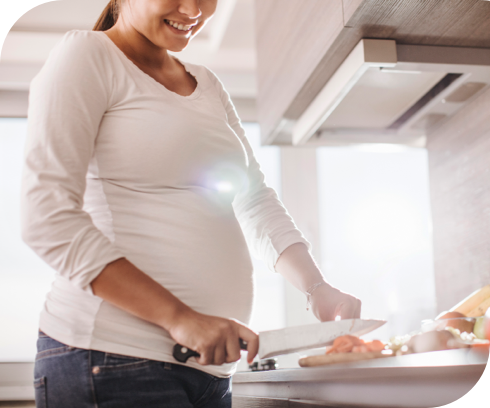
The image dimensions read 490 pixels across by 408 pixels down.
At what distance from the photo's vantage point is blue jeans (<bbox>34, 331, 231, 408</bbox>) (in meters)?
0.56

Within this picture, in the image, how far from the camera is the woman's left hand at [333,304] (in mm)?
789

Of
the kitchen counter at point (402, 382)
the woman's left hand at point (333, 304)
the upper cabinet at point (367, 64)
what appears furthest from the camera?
the upper cabinet at point (367, 64)

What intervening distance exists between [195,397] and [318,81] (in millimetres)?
865

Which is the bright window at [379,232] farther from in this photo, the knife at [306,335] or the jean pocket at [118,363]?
the jean pocket at [118,363]

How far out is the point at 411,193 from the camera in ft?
8.70

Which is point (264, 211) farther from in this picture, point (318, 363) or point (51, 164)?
point (51, 164)

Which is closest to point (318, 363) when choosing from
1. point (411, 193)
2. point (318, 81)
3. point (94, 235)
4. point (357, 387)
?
point (357, 387)

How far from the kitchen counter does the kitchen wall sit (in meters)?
0.75

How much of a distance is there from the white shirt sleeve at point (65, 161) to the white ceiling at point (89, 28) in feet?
5.77

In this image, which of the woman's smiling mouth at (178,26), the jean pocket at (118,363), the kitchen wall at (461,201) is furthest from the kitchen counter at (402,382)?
the kitchen wall at (461,201)

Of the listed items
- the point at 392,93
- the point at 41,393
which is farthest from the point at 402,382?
the point at 392,93

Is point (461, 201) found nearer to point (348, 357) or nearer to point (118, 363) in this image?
point (348, 357)

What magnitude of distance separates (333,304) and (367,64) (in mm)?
502

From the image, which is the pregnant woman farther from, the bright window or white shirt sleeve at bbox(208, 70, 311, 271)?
the bright window
